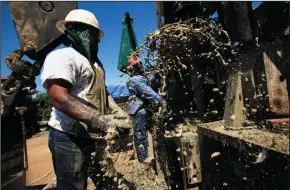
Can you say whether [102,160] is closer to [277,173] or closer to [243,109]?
[243,109]

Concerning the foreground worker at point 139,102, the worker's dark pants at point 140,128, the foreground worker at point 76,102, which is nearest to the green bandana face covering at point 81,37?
the foreground worker at point 76,102

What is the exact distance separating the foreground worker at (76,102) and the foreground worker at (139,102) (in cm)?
239

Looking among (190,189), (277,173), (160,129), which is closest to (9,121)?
(160,129)

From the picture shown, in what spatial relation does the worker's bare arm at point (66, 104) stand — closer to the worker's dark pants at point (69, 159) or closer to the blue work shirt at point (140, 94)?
the worker's dark pants at point (69, 159)

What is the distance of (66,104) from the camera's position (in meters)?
2.17

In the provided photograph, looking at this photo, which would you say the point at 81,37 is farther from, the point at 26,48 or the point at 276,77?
the point at 276,77

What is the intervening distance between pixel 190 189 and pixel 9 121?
92.8 inches

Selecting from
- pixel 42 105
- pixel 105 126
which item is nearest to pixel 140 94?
pixel 42 105

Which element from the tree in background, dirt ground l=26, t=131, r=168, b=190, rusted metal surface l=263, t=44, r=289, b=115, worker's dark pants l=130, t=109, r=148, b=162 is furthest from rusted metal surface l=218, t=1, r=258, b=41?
the tree in background

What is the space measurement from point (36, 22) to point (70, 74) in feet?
4.55

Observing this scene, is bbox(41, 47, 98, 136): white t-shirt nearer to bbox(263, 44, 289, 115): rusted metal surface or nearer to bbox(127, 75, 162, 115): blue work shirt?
bbox(263, 44, 289, 115): rusted metal surface

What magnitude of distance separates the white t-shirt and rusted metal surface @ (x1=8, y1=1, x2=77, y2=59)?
40.1 inches

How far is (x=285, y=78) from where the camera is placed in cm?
215

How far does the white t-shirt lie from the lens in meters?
2.25
